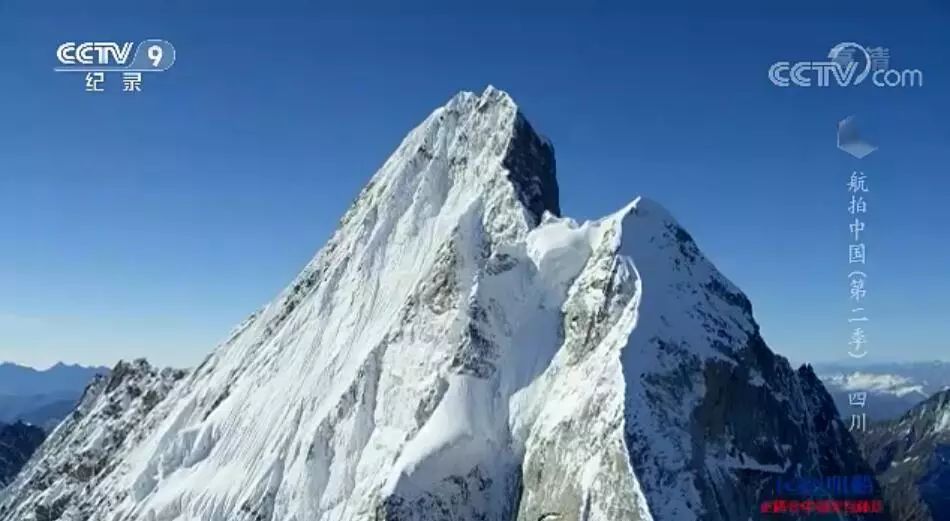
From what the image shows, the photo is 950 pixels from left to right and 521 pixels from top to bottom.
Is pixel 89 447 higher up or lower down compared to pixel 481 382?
lower down

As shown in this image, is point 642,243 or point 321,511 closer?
point 642,243

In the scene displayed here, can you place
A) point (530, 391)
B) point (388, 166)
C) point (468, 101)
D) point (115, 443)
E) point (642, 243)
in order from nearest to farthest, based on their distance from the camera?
1. point (642, 243)
2. point (530, 391)
3. point (468, 101)
4. point (388, 166)
5. point (115, 443)

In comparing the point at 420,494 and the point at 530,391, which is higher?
the point at 530,391

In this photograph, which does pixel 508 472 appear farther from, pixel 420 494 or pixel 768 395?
pixel 768 395

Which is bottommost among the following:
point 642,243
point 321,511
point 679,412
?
point 321,511

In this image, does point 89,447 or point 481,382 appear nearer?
point 481,382

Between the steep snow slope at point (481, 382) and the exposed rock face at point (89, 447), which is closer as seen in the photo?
the steep snow slope at point (481, 382)

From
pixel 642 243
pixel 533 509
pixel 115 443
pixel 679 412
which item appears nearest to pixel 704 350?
pixel 679 412

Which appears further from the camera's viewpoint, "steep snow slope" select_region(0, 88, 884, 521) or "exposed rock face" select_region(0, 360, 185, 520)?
"exposed rock face" select_region(0, 360, 185, 520)
